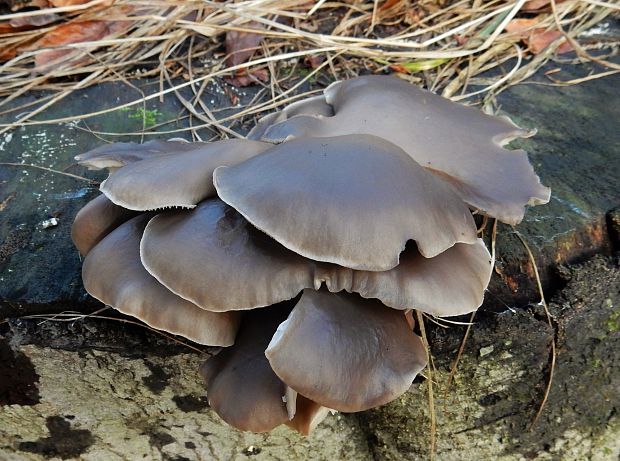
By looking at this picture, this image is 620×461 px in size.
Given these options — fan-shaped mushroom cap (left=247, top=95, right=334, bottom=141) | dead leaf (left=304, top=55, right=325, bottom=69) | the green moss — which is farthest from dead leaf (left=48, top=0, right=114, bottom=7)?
fan-shaped mushroom cap (left=247, top=95, right=334, bottom=141)

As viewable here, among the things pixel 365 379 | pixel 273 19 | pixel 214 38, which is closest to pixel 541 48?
pixel 273 19

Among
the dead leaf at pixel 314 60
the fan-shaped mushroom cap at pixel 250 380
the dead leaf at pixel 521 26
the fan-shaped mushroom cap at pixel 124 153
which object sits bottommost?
the fan-shaped mushroom cap at pixel 250 380

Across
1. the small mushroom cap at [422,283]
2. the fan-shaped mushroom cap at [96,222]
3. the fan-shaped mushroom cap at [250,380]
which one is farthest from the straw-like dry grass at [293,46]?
the small mushroom cap at [422,283]

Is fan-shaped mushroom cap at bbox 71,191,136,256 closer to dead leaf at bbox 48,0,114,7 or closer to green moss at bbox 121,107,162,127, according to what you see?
green moss at bbox 121,107,162,127

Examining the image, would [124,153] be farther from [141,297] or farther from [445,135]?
[445,135]

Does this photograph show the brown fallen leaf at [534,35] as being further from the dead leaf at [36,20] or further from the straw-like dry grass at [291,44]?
the dead leaf at [36,20]

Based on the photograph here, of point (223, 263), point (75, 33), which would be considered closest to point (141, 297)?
point (223, 263)
